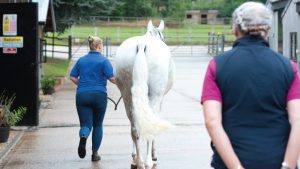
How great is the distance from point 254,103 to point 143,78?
13.5 ft

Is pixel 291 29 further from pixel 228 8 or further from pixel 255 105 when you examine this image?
pixel 228 8

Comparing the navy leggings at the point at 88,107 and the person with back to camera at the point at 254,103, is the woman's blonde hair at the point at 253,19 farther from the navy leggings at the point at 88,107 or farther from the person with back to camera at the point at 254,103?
the navy leggings at the point at 88,107

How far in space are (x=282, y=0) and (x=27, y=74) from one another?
2365 centimetres

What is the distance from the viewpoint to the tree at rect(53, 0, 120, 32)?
32.8 meters

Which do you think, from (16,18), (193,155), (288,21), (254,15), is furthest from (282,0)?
(254,15)

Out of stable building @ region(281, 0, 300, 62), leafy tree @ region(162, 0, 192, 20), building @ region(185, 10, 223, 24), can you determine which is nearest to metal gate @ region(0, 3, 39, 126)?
stable building @ region(281, 0, 300, 62)

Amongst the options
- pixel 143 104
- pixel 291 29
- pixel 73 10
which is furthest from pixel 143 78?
pixel 73 10

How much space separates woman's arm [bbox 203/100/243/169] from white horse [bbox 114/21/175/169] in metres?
3.42

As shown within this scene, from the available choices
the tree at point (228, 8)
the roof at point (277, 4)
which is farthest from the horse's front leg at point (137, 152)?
the tree at point (228, 8)

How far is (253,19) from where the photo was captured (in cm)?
412

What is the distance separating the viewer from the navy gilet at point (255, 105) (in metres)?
4.05

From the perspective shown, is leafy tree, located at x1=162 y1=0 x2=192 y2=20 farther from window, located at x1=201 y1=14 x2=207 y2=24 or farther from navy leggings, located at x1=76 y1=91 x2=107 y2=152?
navy leggings, located at x1=76 y1=91 x2=107 y2=152

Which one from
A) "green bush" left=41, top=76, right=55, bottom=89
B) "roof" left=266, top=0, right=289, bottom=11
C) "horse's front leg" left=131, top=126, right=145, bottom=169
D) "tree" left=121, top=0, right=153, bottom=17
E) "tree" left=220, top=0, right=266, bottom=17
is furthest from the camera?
"tree" left=220, top=0, right=266, bottom=17

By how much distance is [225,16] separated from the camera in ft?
355
